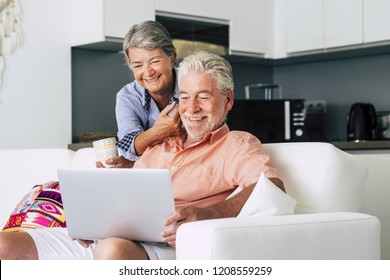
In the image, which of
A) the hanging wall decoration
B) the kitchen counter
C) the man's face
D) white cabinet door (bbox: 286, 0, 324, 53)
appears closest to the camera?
the man's face

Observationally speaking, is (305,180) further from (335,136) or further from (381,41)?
(335,136)

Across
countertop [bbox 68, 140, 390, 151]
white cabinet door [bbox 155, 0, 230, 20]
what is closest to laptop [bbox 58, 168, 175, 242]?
countertop [bbox 68, 140, 390, 151]

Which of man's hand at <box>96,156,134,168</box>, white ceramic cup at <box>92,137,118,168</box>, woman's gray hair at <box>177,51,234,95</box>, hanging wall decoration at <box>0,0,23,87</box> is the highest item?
hanging wall decoration at <box>0,0,23,87</box>

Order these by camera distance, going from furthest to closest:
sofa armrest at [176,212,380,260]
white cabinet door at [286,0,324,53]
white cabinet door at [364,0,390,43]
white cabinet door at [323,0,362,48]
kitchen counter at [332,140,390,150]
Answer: white cabinet door at [286,0,324,53] < white cabinet door at [323,0,362,48] < white cabinet door at [364,0,390,43] < kitchen counter at [332,140,390,150] < sofa armrest at [176,212,380,260]

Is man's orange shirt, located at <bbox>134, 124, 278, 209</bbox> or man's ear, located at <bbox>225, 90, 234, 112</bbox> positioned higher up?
man's ear, located at <bbox>225, 90, 234, 112</bbox>

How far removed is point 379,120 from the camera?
5559 mm

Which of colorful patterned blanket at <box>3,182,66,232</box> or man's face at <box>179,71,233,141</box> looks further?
colorful patterned blanket at <box>3,182,66,232</box>

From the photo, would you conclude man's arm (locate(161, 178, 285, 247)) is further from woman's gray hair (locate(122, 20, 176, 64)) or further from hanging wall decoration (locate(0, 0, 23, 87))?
hanging wall decoration (locate(0, 0, 23, 87))

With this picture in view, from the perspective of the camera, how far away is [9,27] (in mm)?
4871

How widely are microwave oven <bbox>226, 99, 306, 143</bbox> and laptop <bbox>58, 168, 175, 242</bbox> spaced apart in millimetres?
2880

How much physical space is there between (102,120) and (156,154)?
8.23 feet

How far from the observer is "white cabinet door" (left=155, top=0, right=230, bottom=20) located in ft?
17.4

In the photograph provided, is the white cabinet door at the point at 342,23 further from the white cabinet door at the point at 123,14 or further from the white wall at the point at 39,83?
the white wall at the point at 39,83
